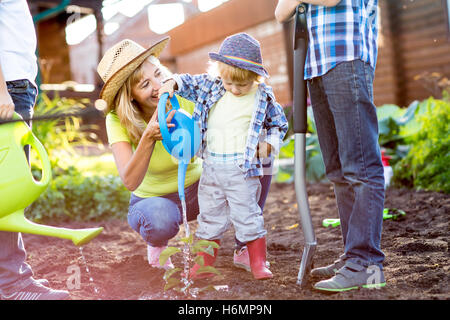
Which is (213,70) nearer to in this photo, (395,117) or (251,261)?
(251,261)

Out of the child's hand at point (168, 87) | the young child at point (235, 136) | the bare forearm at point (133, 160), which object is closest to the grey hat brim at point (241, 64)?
the young child at point (235, 136)

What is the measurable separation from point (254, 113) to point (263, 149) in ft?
0.53

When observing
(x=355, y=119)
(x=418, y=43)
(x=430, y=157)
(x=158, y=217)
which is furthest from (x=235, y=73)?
(x=418, y=43)

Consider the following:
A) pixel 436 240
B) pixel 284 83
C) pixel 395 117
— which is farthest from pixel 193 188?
pixel 284 83

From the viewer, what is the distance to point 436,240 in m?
2.60

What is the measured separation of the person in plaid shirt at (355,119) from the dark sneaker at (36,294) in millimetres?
1037

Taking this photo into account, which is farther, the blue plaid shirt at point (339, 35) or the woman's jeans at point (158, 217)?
the woman's jeans at point (158, 217)

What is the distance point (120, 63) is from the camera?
7.48 feet

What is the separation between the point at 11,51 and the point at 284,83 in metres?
6.79

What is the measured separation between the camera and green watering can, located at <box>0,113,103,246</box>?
178 cm

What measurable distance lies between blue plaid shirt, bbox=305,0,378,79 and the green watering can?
1102 millimetres

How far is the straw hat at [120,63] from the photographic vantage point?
2.20 meters

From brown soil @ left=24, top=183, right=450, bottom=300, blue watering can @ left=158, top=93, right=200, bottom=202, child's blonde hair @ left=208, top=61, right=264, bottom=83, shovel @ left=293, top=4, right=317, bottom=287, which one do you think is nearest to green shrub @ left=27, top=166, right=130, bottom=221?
brown soil @ left=24, top=183, right=450, bottom=300

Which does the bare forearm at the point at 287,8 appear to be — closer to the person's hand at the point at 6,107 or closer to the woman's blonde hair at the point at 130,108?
the woman's blonde hair at the point at 130,108
